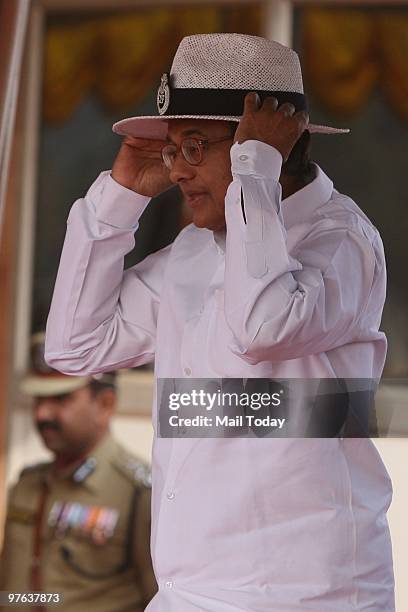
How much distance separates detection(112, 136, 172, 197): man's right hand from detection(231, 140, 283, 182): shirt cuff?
22 cm

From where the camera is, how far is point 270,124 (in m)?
1.21

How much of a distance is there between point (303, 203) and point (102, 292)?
0.28 m

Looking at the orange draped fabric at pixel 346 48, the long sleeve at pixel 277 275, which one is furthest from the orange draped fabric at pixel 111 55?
the long sleeve at pixel 277 275

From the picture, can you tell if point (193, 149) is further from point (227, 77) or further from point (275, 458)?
point (275, 458)

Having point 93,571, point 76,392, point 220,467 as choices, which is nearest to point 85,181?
point 76,392

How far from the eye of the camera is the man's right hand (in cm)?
139

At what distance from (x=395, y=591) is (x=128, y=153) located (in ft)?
2.07

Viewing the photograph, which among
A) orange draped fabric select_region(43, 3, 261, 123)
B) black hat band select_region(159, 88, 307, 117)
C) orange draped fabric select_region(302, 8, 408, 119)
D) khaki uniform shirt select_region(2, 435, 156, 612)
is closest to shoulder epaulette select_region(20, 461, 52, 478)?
khaki uniform shirt select_region(2, 435, 156, 612)

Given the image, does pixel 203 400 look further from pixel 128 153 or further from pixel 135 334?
pixel 128 153

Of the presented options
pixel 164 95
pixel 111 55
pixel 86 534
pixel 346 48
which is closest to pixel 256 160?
pixel 164 95

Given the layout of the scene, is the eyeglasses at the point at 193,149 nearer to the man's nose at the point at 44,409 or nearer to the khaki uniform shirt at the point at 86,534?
the khaki uniform shirt at the point at 86,534

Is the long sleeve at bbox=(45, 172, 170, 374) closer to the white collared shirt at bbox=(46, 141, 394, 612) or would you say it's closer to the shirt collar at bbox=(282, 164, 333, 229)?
the white collared shirt at bbox=(46, 141, 394, 612)

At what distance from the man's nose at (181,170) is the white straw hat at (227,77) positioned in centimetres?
5

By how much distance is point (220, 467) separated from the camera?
1.28m
